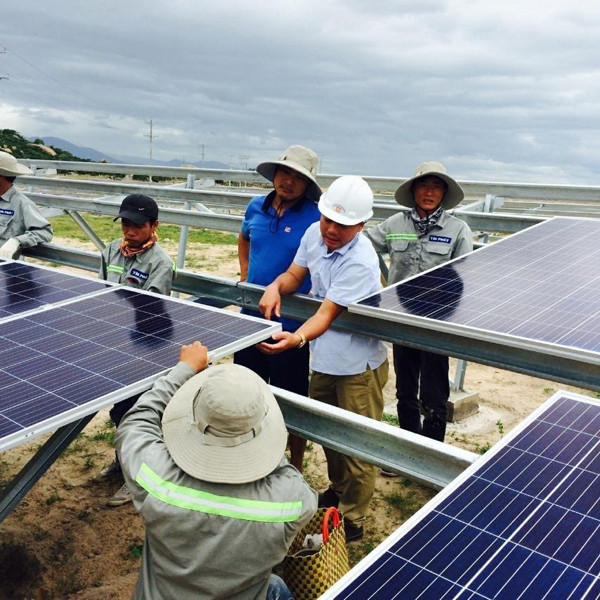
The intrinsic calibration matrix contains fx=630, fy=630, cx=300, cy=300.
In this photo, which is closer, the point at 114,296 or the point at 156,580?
the point at 156,580

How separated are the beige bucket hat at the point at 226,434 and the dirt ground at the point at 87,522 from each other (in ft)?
7.96

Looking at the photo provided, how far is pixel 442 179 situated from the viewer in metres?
4.97

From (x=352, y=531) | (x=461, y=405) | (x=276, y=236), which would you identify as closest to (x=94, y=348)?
(x=276, y=236)

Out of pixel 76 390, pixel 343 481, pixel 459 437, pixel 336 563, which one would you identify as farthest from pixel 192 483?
pixel 459 437

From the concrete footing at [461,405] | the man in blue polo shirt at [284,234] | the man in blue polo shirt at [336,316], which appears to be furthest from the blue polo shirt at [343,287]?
the concrete footing at [461,405]

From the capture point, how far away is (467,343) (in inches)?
143

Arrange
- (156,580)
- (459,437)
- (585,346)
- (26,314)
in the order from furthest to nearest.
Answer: (459,437) → (26,314) → (585,346) → (156,580)

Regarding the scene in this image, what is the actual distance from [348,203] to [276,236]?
39.3 inches

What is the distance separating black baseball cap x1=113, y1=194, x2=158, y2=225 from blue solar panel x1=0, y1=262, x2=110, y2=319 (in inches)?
21.5

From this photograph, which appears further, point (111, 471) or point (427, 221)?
point (111, 471)

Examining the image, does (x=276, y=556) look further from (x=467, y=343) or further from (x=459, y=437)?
(x=459, y=437)

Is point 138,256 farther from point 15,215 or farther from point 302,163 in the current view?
point 15,215

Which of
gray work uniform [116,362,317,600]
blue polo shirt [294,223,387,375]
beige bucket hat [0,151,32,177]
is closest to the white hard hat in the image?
blue polo shirt [294,223,387,375]

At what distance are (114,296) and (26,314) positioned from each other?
58cm
